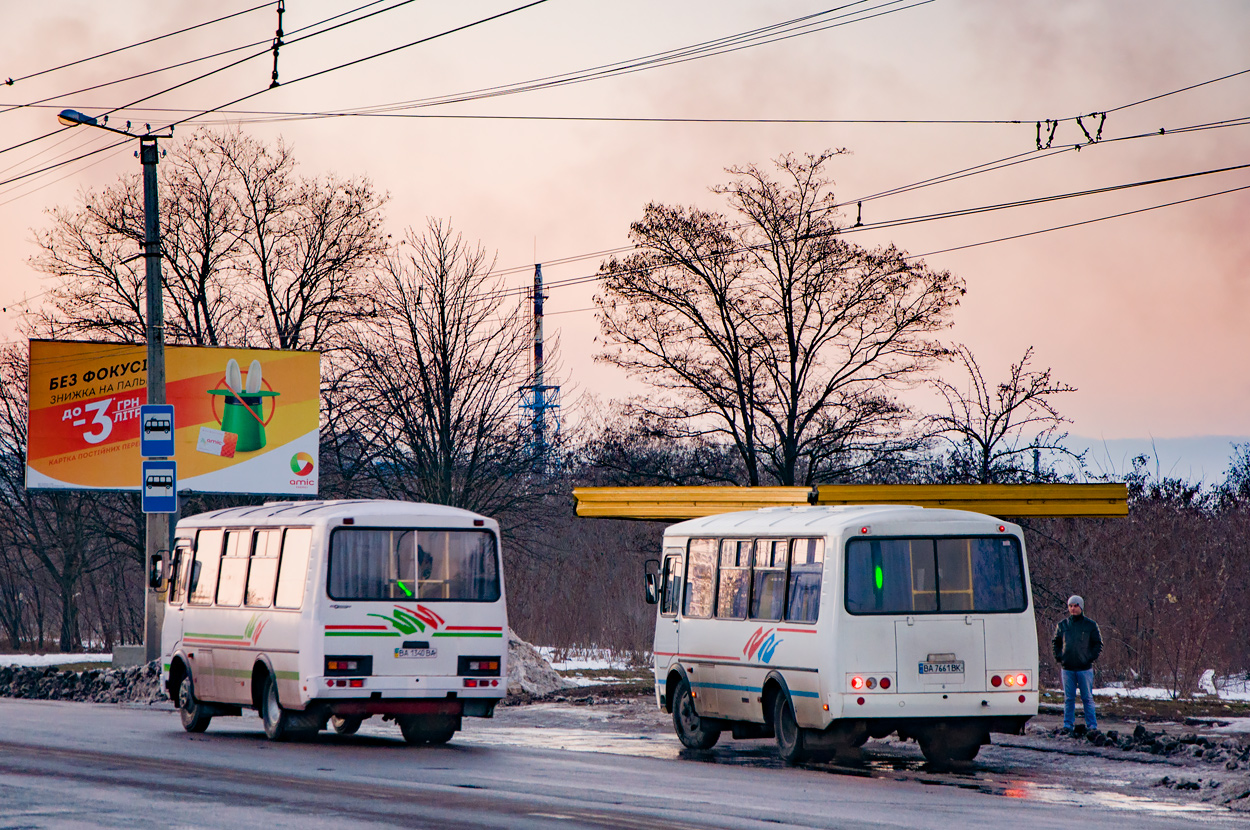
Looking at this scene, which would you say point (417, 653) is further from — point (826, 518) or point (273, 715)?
point (826, 518)

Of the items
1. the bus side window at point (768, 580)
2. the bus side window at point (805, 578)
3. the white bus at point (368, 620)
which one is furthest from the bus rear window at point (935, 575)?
the white bus at point (368, 620)

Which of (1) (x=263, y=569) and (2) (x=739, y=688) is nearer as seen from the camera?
(2) (x=739, y=688)

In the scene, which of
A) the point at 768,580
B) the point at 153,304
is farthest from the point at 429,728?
the point at 153,304

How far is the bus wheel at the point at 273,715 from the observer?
1806cm

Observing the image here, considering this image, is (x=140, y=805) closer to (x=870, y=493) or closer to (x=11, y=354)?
(x=870, y=493)

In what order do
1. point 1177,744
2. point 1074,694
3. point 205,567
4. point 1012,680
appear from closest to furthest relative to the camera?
point 1012,680 < point 1177,744 < point 1074,694 < point 205,567

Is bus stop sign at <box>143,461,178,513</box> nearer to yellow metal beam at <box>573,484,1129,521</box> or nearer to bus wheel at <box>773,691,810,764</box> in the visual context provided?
yellow metal beam at <box>573,484,1129,521</box>

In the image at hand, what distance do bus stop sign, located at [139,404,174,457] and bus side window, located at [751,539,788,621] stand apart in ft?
42.6

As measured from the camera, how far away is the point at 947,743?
1631 centimetres

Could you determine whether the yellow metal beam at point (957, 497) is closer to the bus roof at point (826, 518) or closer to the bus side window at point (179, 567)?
the bus roof at point (826, 518)

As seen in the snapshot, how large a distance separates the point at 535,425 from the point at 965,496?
830 inches

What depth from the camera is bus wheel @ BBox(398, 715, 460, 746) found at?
61.3ft

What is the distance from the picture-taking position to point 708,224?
33469 millimetres

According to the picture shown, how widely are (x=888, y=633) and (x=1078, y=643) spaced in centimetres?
459
